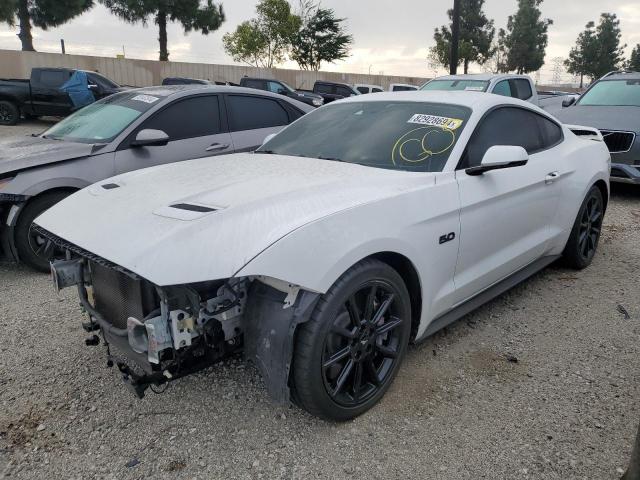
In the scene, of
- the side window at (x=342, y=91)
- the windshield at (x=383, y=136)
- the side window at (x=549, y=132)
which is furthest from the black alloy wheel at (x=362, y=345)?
the side window at (x=342, y=91)

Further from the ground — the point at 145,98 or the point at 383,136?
the point at 145,98

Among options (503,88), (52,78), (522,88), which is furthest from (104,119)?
(52,78)

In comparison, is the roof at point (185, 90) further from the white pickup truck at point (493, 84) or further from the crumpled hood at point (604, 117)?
the white pickup truck at point (493, 84)

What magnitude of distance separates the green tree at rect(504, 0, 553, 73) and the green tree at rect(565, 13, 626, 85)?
3315 millimetres

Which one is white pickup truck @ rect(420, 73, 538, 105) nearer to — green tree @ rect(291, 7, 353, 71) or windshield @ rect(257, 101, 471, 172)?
windshield @ rect(257, 101, 471, 172)

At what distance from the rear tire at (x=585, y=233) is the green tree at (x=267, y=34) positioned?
3442cm

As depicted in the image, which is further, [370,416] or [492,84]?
[492,84]

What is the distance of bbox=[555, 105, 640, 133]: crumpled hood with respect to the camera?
7.18 metres

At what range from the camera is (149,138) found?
15.1 ft

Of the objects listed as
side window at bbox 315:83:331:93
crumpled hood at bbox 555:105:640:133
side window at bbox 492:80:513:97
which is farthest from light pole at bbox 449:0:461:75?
crumpled hood at bbox 555:105:640:133

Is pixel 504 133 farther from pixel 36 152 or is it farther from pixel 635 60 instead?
pixel 635 60

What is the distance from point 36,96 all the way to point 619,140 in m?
14.4

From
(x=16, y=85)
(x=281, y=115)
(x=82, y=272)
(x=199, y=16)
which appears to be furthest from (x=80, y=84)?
(x=199, y=16)

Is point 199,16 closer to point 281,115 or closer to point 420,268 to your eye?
point 281,115
